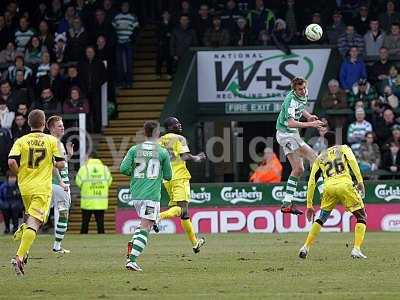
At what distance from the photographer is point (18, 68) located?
3225 centimetres

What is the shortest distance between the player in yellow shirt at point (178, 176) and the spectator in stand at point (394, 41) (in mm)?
12045

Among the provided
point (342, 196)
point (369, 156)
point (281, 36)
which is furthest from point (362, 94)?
point (342, 196)

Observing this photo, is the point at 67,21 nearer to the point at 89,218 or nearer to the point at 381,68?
the point at 89,218

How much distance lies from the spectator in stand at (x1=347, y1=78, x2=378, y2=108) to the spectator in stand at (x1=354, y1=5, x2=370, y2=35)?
2036 mm

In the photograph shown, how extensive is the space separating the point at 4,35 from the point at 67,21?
1900 mm

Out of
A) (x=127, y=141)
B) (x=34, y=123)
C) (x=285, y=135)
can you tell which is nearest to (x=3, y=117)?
(x=127, y=141)

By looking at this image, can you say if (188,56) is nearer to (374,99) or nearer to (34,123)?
(374,99)

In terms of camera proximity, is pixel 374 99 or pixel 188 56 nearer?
pixel 374 99

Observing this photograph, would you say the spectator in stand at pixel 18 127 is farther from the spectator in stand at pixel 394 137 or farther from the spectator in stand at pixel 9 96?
the spectator in stand at pixel 394 137

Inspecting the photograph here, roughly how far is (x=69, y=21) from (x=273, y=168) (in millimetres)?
7939

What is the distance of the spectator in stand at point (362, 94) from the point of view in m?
30.4

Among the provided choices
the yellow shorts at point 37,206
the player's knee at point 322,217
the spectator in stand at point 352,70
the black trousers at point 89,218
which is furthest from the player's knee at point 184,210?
the spectator in stand at point 352,70

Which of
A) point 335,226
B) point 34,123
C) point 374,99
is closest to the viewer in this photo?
point 34,123

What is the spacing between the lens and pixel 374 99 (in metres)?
30.3
